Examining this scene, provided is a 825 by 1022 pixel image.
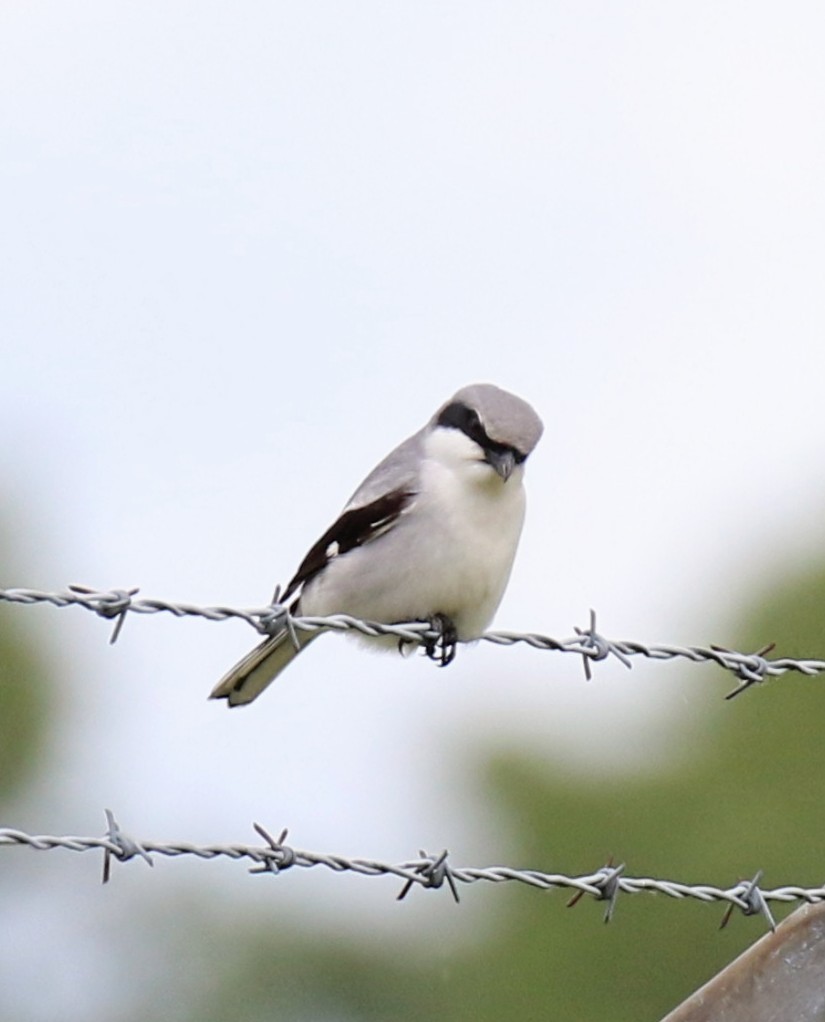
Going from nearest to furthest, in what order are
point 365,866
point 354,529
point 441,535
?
point 365,866 < point 441,535 < point 354,529

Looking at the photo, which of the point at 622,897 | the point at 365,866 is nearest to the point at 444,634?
the point at 365,866

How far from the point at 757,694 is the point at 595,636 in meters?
25.1

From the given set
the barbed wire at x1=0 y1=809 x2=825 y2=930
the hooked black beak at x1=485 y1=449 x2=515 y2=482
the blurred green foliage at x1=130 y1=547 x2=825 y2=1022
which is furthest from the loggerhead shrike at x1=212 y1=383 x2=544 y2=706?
the blurred green foliage at x1=130 y1=547 x2=825 y2=1022

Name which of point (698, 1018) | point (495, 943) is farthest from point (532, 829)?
point (698, 1018)

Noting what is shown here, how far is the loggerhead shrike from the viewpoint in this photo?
259 inches

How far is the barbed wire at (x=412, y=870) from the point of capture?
440 cm

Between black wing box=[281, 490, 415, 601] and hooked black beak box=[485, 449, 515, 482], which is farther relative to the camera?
black wing box=[281, 490, 415, 601]

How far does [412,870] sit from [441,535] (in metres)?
1.95

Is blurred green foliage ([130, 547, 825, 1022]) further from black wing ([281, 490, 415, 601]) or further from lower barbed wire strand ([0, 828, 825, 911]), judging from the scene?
lower barbed wire strand ([0, 828, 825, 911])

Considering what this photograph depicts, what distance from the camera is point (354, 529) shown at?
22.4ft

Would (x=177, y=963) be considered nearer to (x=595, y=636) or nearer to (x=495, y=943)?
(x=495, y=943)

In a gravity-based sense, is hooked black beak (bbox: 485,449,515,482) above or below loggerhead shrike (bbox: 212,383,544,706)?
above

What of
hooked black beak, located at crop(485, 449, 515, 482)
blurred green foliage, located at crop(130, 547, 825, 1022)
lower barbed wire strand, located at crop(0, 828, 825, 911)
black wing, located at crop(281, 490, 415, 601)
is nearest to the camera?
lower barbed wire strand, located at crop(0, 828, 825, 911)

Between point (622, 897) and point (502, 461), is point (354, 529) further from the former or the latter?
point (622, 897)
